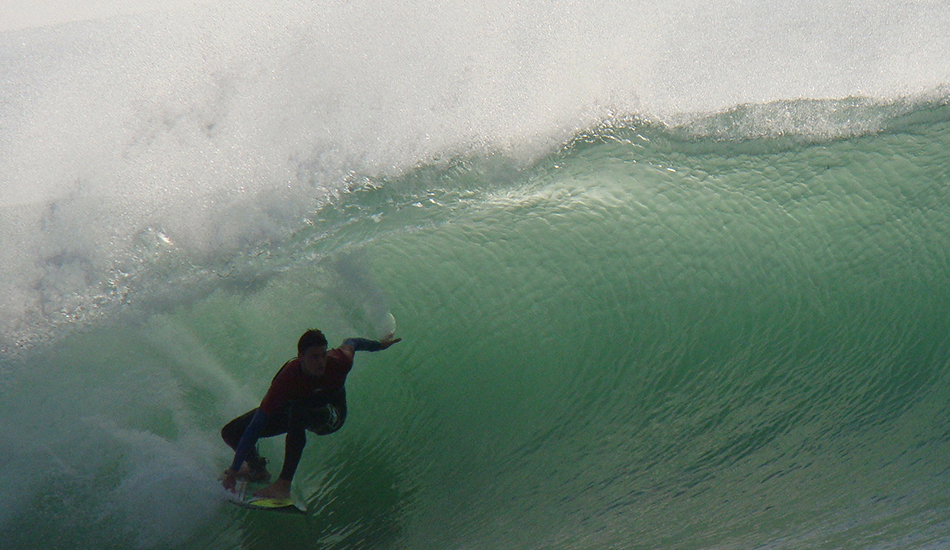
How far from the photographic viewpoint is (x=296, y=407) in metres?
2.29

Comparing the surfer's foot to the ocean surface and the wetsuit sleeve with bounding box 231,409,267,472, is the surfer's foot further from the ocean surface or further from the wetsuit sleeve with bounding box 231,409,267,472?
the ocean surface

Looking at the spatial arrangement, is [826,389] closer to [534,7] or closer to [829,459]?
[829,459]

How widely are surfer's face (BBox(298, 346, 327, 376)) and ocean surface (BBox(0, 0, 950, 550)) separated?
86 centimetres

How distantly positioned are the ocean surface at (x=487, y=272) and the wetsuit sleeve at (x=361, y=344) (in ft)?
1.93

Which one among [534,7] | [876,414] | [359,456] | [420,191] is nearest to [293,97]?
[420,191]

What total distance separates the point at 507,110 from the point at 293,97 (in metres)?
1.19

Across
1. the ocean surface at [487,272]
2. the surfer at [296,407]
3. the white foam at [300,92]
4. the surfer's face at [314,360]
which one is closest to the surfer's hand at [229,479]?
the surfer at [296,407]

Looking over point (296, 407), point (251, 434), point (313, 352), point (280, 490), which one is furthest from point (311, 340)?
point (280, 490)

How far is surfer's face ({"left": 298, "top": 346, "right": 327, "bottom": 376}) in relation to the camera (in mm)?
2107

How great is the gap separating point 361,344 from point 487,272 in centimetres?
98

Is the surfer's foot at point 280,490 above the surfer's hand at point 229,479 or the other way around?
the other way around

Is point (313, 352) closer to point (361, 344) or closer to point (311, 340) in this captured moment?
point (311, 340)

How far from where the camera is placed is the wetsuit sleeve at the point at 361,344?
2.40 metres

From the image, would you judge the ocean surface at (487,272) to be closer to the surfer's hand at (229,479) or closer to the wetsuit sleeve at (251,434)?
the surfer's hand at (229,479)
